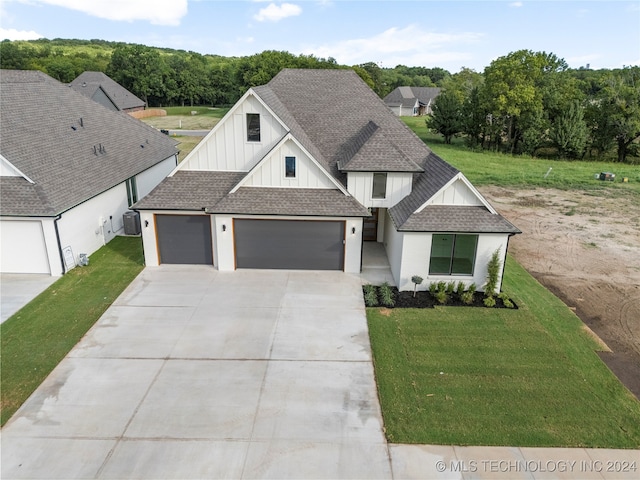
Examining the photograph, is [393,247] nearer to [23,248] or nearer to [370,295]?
[370,295]

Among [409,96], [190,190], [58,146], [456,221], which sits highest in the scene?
[409,96]

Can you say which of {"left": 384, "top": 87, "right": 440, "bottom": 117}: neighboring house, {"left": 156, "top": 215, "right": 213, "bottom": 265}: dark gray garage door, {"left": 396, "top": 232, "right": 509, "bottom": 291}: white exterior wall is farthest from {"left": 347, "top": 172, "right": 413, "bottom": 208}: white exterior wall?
{"left": 384, "top": 87, "right": 440, "bottom": 117}: neighboring house

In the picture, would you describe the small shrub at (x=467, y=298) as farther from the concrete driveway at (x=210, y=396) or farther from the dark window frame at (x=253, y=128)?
the dark window frame at (x=253, y=128)

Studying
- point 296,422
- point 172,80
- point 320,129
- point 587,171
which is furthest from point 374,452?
point 172,80

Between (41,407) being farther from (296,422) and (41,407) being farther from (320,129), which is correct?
(320,129)

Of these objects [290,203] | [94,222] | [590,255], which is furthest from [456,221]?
[94,222]

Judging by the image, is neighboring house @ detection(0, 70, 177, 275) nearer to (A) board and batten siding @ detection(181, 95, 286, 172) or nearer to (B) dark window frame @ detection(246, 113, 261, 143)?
(A) board and batten siding @ detection(181, 95, 286, 172)
